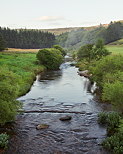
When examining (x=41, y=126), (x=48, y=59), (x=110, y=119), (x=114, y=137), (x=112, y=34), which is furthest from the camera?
(x=112, y=34)

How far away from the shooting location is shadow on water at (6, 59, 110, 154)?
1984 cm

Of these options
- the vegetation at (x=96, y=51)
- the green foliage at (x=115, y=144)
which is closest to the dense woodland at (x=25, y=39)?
the vegetation at (x=96, y=51)

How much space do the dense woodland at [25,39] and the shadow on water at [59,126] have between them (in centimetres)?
11691

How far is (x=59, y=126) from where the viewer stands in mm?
25203

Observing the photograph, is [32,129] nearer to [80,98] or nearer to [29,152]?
[29,152]

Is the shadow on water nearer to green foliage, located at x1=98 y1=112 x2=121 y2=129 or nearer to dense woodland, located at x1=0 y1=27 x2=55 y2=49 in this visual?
green foliage, located at x1=98 y1=112 x2=121 y2=129

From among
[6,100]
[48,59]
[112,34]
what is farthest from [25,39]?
[6,100]

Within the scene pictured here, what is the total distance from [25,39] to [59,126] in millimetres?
150013

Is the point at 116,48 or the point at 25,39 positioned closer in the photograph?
the point at 116,48

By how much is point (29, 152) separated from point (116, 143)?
8.68 m

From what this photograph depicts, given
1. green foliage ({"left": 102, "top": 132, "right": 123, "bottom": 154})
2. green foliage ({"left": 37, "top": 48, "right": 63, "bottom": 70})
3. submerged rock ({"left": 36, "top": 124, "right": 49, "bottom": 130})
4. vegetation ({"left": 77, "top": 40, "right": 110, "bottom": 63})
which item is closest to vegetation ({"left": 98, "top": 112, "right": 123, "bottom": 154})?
green foliage ({"left": 102, "top": 132, "right": 123, "bottom": 154})

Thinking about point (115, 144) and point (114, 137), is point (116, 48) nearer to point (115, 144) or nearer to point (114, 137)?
point (114, 137)

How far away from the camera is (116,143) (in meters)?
18.7

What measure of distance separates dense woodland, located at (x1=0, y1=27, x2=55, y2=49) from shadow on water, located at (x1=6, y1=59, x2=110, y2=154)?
11691cm
